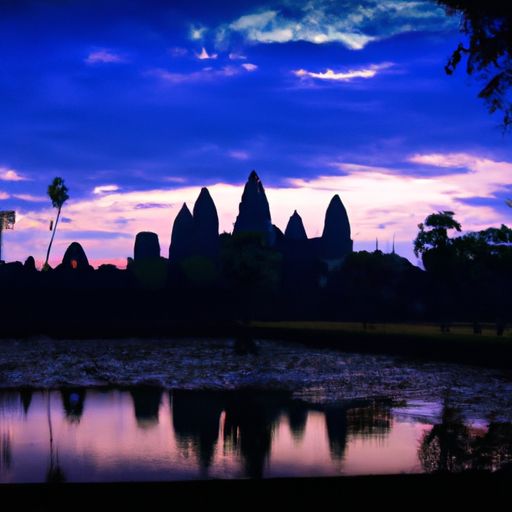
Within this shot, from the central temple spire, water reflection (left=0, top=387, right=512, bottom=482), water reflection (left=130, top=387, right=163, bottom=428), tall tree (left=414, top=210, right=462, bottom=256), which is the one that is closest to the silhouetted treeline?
tall tree (left=414, top=210, right=462, bottom=256)

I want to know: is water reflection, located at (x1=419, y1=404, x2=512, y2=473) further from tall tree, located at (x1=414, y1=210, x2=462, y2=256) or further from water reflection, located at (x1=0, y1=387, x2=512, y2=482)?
tall tree, located at (x1=414, y1=210, x2=462, y2=256)

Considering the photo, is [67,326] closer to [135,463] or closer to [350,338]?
[350,338]

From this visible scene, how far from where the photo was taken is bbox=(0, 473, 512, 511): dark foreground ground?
7.05m

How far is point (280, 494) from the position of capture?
286 inches

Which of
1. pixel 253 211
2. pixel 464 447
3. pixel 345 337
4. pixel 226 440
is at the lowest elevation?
pixel 226 440

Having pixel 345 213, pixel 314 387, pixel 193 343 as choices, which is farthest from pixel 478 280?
pixel 345 213

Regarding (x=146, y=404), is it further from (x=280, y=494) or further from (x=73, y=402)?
(x=280, y=494)

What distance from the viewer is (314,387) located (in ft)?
81.1

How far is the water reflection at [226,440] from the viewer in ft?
40.4

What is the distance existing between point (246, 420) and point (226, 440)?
2.62m

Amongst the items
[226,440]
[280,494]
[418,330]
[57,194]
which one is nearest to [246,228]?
[57,194]

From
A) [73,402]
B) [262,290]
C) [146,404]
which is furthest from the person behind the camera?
[262,290]

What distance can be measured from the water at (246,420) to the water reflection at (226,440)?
0.03m

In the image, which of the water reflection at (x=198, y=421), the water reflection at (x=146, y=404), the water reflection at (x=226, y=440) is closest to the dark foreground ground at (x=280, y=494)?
the water reflection at (x=226, y=440)
